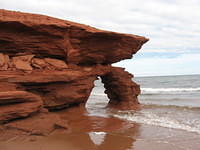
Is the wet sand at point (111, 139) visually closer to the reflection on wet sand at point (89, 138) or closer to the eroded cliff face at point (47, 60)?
the reflection on wet sand at point (89, 138)

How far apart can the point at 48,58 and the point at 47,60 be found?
0.68ft

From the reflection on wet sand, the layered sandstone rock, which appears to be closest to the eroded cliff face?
the reflection on wet sand

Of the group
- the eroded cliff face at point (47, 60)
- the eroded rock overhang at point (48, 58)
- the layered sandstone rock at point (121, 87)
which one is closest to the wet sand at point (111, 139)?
the eroded cliff face at point (47, 60)

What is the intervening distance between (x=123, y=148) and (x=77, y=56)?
5.83m

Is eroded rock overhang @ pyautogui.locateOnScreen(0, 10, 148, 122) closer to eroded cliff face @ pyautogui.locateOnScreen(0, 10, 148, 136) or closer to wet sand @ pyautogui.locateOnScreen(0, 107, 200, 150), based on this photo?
eroded cliff face @ pyautogui.locateOnScreen(0, 10, 148, 136)

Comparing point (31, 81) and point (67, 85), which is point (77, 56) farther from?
point (31, 81)

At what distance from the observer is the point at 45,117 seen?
8891mm

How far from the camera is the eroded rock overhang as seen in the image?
8.82 metres

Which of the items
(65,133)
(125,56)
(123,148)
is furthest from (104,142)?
(125,56)

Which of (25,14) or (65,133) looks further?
(25,14)

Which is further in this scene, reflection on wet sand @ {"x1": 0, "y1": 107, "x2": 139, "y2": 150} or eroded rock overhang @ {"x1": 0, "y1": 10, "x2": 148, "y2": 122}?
eroded rock overhang @ {"x1": 0, "y1": 10, "x2": 148, "y2": 122}

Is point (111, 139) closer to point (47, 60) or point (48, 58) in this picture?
point (47, 60)

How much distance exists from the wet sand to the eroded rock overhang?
124 cm

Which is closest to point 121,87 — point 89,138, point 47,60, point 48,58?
point 48,58
